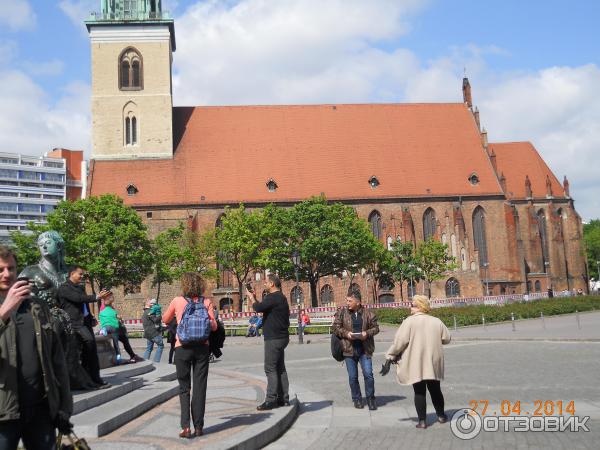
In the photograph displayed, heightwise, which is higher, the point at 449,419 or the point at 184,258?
the point at 184,258

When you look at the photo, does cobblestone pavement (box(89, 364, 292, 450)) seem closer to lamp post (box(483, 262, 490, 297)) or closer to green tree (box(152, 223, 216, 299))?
green tree (box(152, 223, 216, 299))

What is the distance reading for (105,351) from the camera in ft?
40.6

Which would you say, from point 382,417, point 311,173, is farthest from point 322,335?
point 311,173

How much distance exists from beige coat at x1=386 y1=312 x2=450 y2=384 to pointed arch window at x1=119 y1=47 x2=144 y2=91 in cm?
4627

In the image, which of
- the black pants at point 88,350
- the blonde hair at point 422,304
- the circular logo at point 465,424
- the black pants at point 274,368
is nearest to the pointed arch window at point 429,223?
the circular logo at point 465,424

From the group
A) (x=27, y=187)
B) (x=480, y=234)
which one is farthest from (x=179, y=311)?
(x=27, y=187)

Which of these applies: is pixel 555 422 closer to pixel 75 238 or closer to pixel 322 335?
pixel 322 335

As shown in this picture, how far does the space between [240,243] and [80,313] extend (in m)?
35.2

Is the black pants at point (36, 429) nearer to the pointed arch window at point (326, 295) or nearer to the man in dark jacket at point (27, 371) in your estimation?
the man in dark jacket at point (27, 371)

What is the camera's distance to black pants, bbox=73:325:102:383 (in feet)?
31.0

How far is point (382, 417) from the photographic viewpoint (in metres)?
9.17

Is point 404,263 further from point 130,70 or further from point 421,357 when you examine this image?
point 421,357

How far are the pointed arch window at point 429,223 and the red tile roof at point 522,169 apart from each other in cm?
803

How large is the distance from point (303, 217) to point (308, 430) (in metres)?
Answer: 37.9
